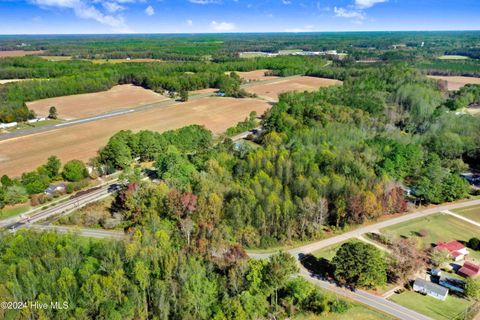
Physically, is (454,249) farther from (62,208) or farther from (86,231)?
(62,208)

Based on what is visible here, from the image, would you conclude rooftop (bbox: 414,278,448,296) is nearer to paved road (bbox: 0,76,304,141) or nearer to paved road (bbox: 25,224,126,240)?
paved road (bbox: 25,224,126,240)

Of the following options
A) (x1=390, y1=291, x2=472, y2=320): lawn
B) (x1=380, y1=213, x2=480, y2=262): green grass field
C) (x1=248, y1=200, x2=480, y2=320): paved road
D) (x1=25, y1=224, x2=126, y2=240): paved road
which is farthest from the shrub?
(x1=25, y1=224, x2=126, y2=240): paved road

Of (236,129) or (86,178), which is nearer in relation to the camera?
(86,178)

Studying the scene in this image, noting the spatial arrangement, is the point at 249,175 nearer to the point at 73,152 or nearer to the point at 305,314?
the point at 305,314

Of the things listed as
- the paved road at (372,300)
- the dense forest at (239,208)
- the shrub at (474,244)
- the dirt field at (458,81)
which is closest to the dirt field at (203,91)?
the dense forest at (239,208)

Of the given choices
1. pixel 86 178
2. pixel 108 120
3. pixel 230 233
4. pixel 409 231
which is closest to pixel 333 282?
pixel 230 233

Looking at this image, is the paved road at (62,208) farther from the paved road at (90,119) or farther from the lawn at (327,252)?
the paved road at (90,119)
